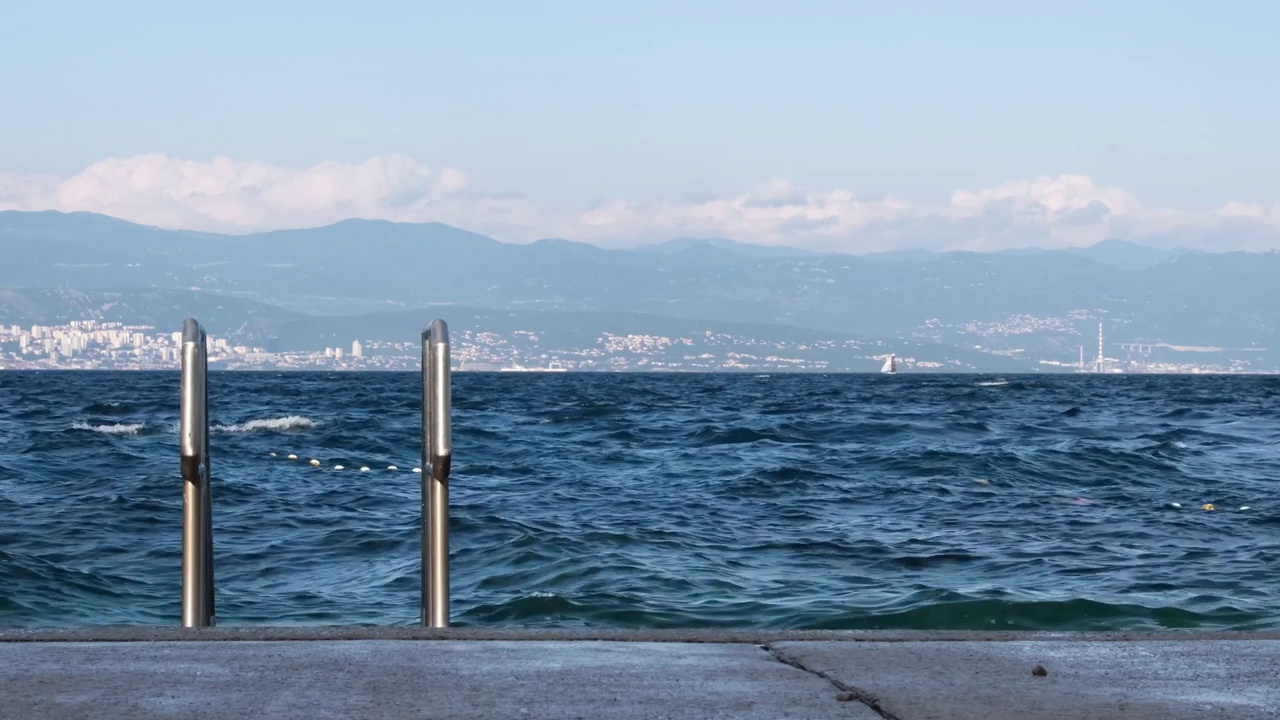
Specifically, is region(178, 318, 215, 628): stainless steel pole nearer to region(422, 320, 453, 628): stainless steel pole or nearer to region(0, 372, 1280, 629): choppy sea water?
region(422, 320, 453, 628): stainless steel pole

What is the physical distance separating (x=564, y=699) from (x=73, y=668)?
60.7 inches

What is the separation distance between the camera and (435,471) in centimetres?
596

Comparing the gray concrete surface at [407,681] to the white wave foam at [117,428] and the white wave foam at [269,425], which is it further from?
the white wave foam at [269,425]

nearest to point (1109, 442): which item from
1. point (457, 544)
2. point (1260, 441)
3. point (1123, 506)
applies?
point (1260, 441)

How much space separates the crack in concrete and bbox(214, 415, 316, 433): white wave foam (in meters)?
25.8

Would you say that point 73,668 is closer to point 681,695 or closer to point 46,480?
point 681,695

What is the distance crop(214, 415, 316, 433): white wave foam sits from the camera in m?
30.5

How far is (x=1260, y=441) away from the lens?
96.4 ft

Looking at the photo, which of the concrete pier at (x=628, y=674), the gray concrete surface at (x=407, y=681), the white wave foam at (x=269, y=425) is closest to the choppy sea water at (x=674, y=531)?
the white wave foam at (x=269, y=425)

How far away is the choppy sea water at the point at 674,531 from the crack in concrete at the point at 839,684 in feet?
15.3

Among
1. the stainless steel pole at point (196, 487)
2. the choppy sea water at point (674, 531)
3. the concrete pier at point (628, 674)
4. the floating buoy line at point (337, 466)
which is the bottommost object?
the floating buoy line at point (337, 466)

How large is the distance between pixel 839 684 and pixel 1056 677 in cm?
68

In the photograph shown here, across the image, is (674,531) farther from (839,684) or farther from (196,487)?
(839,684)

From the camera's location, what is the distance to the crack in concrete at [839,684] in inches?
166
